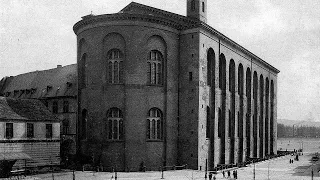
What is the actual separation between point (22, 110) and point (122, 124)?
1005 centimetres

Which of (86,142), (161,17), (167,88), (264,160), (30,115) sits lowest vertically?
(264,160)

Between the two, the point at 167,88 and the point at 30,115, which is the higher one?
the point at 167,88

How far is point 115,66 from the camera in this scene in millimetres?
38594

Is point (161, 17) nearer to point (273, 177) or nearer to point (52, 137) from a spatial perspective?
point (52, 137)

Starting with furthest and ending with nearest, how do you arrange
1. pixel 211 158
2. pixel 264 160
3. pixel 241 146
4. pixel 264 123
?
pixel 264 123 < pixel 264 160 < pixel 241 146 < pixel 211 158

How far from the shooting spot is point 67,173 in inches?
1382

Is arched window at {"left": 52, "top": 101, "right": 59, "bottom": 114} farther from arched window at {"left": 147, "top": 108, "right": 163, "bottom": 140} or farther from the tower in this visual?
the tower

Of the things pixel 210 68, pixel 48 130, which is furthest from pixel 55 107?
pixel 210 68

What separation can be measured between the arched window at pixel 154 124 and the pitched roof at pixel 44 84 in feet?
65.5

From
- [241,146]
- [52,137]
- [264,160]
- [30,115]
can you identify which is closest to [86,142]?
[52,137]

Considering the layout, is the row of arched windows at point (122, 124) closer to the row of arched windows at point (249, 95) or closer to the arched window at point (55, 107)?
the row of arched windows at point (249, 95)

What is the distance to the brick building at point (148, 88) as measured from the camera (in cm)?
3769

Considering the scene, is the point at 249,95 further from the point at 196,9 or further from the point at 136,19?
the point at 136,19

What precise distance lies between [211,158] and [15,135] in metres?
21.1
